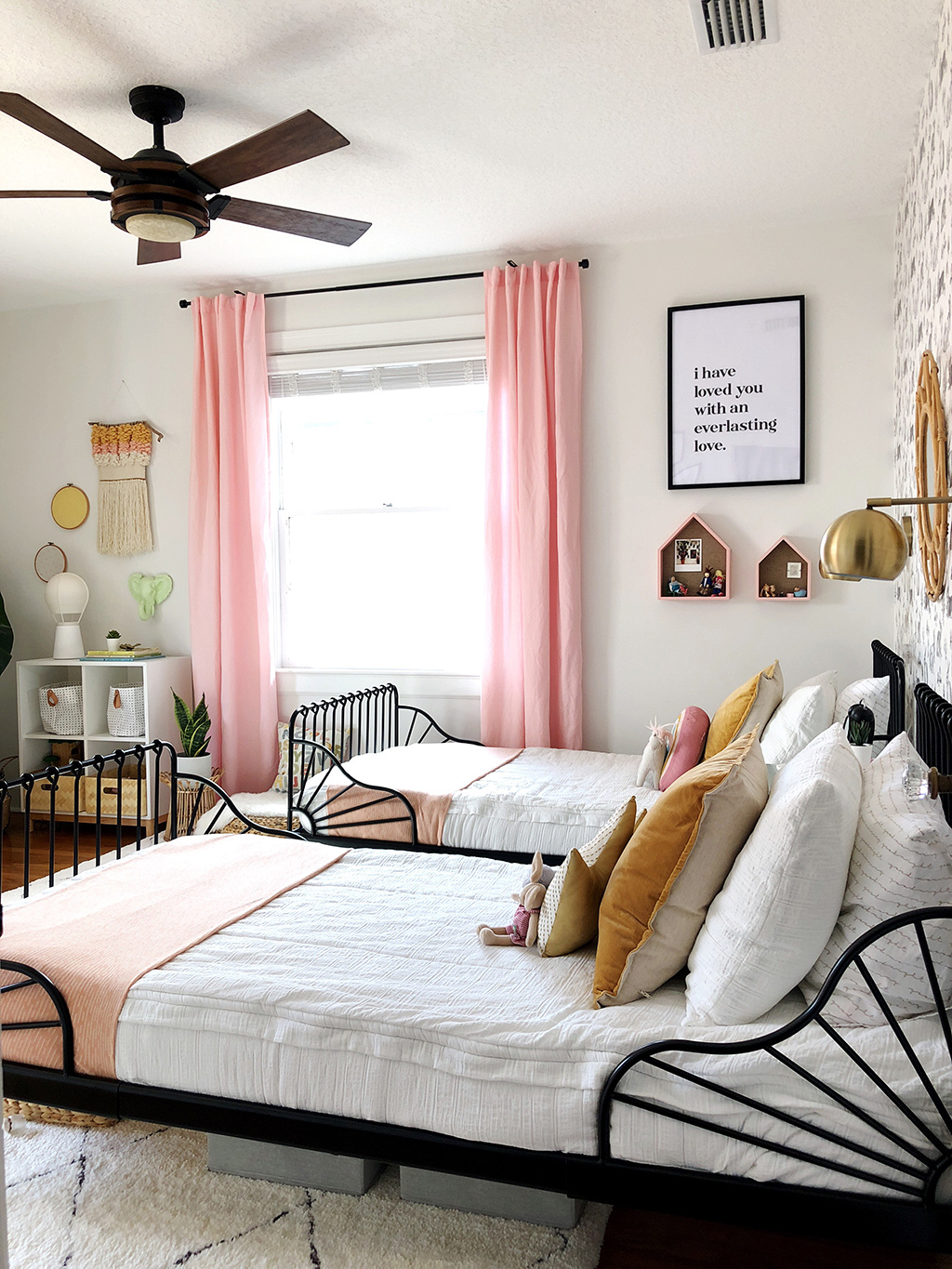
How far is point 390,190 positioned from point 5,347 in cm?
266

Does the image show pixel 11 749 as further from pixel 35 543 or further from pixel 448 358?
pixel 448 358

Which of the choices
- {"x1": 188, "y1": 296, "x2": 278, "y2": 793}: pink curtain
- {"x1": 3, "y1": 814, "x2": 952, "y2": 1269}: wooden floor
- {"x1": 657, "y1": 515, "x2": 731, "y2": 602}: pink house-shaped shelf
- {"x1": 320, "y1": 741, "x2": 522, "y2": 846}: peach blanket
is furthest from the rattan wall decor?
{"x1": 188, "y1": 296, "x2": 278, "y2": 793}: pink curtain

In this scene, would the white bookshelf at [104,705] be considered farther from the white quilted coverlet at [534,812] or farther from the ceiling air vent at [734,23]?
the ceiling air vent at [734,23]

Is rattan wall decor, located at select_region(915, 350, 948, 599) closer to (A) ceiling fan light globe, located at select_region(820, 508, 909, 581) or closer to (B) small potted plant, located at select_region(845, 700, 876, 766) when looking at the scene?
(B) small potted plant, located at select_region(845, 700, 876, 766)

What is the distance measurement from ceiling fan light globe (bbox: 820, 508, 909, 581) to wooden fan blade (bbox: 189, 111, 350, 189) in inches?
60.2

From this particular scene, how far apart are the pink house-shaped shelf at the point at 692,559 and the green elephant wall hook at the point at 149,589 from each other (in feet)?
8.08

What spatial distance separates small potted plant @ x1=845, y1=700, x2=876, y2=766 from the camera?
96.2 inches

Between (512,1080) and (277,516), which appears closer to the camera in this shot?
(512,1080)

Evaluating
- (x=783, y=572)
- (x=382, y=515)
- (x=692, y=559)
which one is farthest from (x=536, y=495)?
(x=783, y=572)

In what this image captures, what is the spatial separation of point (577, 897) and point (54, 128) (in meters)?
2.21

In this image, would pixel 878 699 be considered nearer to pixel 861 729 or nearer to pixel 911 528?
pixel 861 729

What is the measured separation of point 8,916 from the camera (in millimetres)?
2137

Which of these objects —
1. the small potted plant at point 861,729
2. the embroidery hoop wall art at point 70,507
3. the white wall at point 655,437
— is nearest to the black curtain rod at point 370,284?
the white wall at point 655,437

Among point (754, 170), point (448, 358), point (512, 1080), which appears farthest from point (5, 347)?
point (512, 1080)
